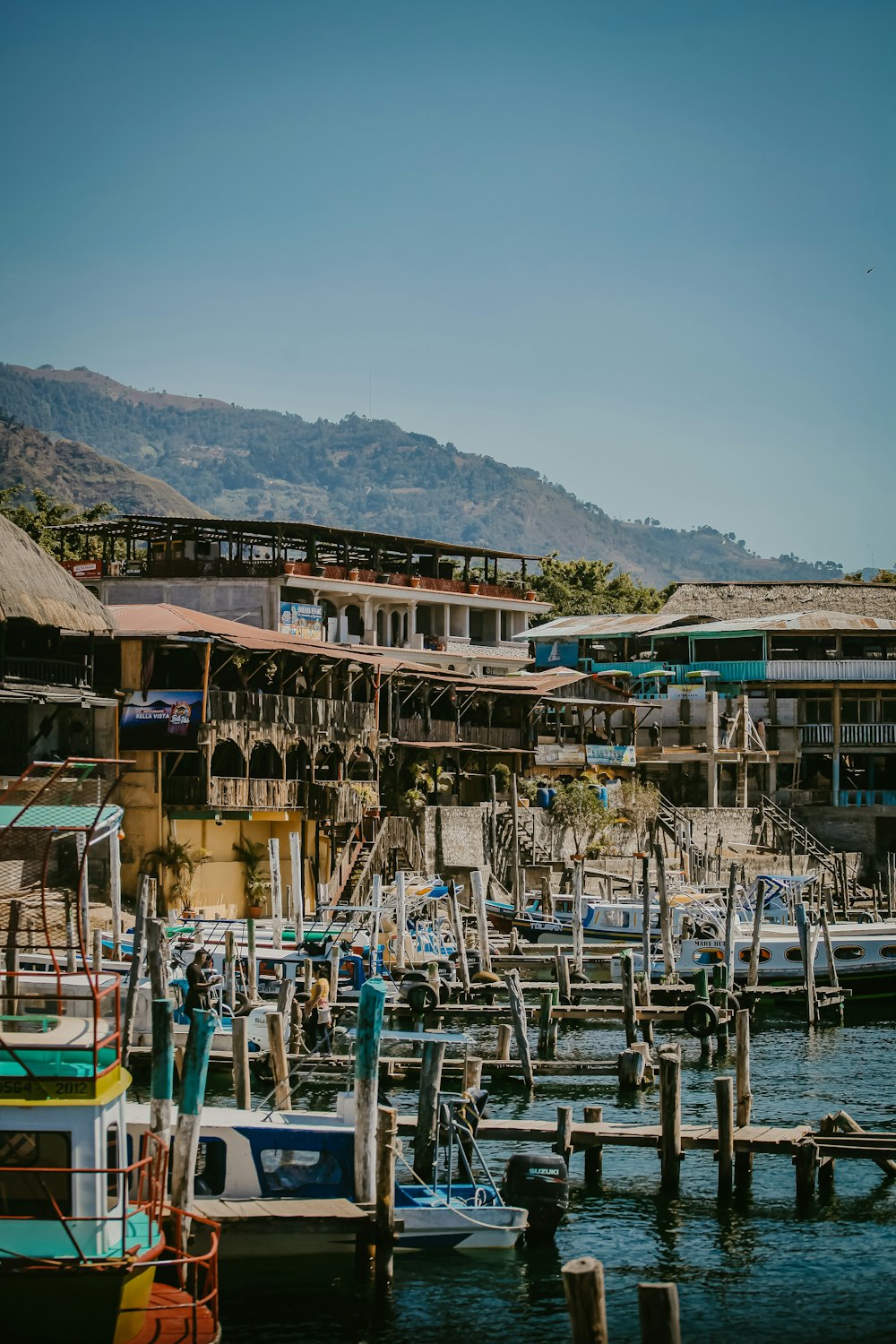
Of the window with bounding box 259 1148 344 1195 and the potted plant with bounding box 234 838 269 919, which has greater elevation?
the potted plant with bounding box 234 838 269 919

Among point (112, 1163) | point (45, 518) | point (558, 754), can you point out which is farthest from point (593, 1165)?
point (45, 518)

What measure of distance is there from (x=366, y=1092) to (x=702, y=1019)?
20295 mm

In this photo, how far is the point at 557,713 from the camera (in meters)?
83.2

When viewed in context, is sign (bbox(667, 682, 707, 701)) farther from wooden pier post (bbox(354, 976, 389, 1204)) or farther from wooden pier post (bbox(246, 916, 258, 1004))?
wooden pier post (bbox(354, 976, 389, 1204))

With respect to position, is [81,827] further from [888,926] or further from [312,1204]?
[888,926]

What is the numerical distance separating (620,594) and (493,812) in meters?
67.2

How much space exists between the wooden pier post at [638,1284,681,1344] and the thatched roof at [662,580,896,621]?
81.2 m

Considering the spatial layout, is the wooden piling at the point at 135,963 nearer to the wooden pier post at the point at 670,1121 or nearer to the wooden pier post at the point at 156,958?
the wooden pier post at the point at 156,958

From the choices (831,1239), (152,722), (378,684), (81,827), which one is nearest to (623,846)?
(378,684)

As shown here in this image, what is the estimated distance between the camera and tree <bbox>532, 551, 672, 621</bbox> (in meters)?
129

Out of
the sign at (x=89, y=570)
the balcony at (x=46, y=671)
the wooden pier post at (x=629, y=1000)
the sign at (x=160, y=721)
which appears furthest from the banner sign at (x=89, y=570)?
the wooden pier post at (x=629, y=1000)

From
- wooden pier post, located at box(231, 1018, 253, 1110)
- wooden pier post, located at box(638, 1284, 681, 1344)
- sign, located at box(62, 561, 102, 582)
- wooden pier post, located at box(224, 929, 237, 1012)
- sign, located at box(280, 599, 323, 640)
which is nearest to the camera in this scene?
wooden pier post, located at box(638, 1284, 681, 1344)

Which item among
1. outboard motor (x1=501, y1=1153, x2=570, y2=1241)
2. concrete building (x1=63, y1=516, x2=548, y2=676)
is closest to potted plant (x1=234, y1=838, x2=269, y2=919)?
concrete building (x1=63, y1=516, x2=548, y2=676)

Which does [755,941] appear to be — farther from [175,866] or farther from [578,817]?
[578,817]
